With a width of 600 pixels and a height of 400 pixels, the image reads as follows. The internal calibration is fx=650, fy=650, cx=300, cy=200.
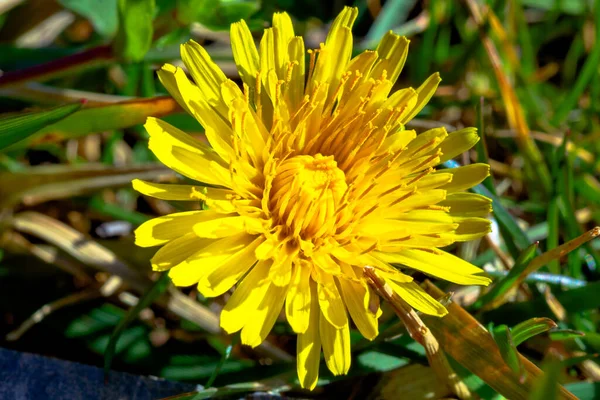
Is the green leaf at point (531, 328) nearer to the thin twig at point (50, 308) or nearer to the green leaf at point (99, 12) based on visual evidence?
the thin twig at point (50, 308)

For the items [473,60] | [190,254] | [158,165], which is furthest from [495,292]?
[473,60]

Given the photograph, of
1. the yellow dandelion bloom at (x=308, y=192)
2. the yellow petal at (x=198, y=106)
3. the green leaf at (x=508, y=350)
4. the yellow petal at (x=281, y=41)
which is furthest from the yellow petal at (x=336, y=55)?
the green leaf at (x=508, y=350)

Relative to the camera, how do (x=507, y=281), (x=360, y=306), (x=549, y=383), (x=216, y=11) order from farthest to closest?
(x=216, y=11), (x=507, y=281), (x=360, y=306), (x=549, y=383)

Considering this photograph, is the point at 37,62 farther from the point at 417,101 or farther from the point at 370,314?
the point at 370,314

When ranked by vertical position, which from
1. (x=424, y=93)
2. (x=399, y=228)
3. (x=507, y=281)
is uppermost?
(x=424, y=93)

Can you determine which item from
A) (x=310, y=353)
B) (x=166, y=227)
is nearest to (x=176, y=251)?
(x=166, y=227)

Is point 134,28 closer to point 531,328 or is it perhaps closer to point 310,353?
point 310,353

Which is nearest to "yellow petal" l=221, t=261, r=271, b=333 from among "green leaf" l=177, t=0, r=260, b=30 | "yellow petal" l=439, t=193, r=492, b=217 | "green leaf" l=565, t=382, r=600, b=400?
"yellow petal" l=439, t=193, r=492, b=217

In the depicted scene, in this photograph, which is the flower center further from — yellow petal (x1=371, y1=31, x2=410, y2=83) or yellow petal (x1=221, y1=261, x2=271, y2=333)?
yellow petal (x1=371, y1=31, x2=410, y2=83)
